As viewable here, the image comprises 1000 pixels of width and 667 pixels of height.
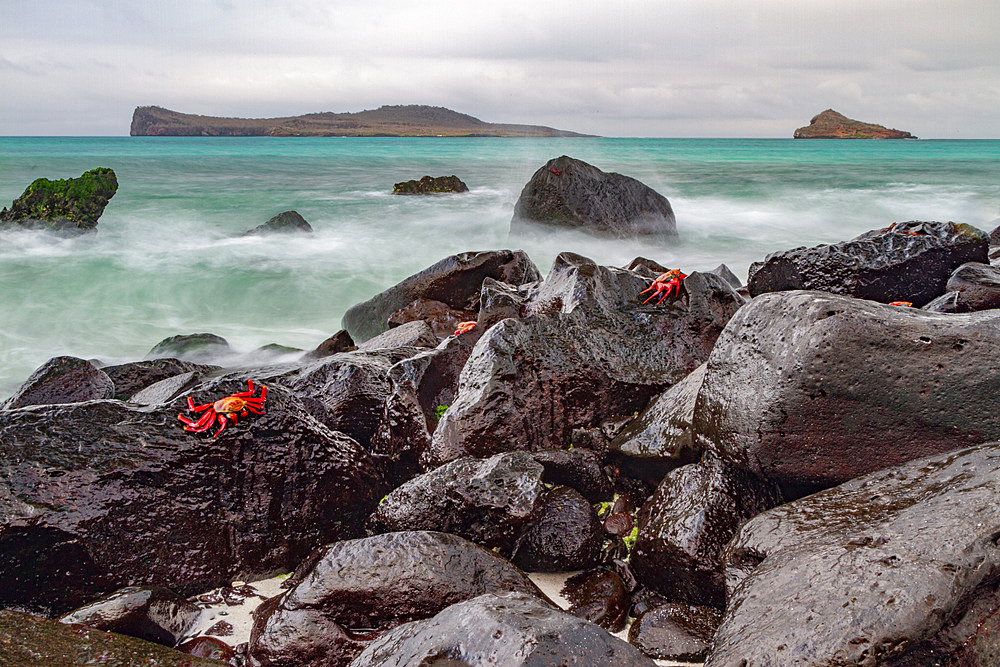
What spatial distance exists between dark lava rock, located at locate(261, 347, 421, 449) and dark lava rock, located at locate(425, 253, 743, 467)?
76cm

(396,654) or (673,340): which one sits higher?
(673,340)

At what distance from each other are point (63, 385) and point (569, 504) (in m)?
4.12

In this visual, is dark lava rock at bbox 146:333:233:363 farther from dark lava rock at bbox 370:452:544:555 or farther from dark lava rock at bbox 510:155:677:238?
dark lava rock at bbox 510:155:677:238

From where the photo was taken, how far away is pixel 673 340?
451cm

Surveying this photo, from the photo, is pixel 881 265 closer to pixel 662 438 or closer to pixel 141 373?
pixel 662 438

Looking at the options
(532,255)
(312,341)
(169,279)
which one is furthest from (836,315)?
(169,279)

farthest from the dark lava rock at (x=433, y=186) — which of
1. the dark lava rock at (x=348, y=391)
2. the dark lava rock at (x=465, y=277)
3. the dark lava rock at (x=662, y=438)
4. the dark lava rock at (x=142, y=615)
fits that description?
the dark lava rock at (x=142, y=615)

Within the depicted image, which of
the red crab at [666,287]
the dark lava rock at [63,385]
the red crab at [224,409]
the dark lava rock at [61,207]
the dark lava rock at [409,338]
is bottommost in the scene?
the dark lava rock at [63,385]

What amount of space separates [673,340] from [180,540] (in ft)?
9.62

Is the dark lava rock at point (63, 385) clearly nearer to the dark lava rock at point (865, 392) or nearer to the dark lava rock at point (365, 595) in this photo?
the dark lava rock at point (365, 595)

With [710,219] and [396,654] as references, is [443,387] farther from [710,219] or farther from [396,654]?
[710,219]

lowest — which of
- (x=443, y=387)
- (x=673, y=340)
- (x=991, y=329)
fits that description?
(x=443, y=387)

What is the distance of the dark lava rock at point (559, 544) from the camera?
336 centimetres

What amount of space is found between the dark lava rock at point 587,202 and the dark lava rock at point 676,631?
932cm
